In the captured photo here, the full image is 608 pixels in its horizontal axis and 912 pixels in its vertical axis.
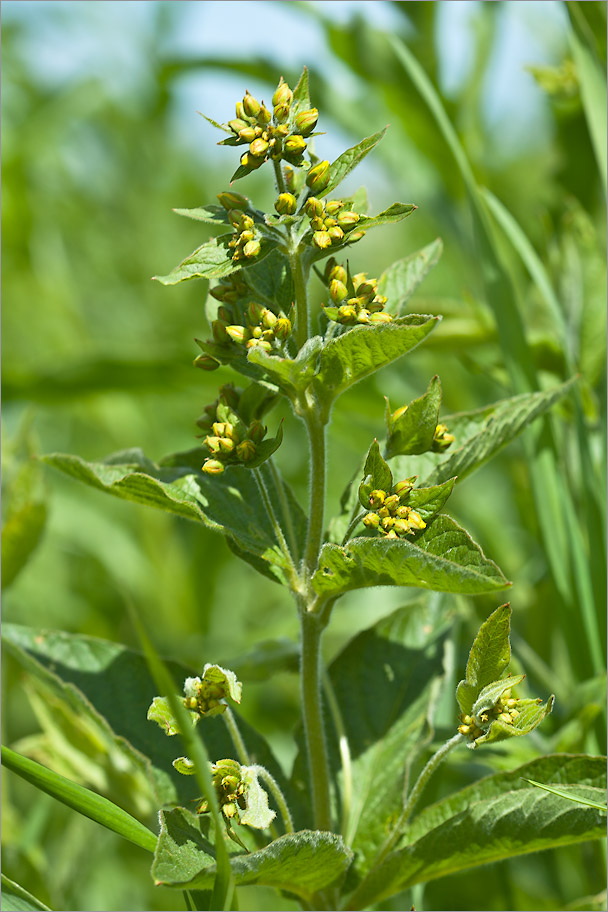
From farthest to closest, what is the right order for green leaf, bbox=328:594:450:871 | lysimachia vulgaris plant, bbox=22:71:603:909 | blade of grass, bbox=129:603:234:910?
1. green leaf, bbox=328:594:450:871
2. lysimachia vulgaris plant, bbox=22:71:603:909
3. blade of grass, bbox=129:603:234:910

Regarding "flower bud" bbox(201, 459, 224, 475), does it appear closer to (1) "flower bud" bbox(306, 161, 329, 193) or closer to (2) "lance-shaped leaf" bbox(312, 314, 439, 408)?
(2) "lance-shaped leaf" bbox(312, 314, 439, 408)

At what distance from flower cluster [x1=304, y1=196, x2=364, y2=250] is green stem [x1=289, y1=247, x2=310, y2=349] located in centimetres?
4

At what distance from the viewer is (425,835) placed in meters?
0.88

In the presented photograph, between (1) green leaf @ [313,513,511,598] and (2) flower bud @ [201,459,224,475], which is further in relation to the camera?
(2) flower bud @ [201,459,224,475]

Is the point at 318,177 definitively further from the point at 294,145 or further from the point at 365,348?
the point at 365,348

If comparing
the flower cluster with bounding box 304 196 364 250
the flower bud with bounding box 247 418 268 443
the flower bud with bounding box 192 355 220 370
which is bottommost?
the flower bud with bounding box 247 418 268 443

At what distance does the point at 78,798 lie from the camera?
798 millimetres

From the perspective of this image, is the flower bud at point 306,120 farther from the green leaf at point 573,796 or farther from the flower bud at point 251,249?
the green leaf at point 573,796

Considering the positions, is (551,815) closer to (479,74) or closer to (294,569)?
(294,569)

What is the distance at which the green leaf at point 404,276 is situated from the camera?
0.99 m

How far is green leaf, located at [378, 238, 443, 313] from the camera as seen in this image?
0.99 metres

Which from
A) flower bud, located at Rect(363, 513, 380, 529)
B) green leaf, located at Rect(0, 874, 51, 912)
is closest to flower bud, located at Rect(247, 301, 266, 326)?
flower bud, located at Rect(363, 513, 380, 529)

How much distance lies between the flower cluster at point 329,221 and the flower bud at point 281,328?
0.07 m

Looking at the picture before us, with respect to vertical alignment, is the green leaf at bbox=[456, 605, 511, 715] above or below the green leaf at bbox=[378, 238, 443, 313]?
below
